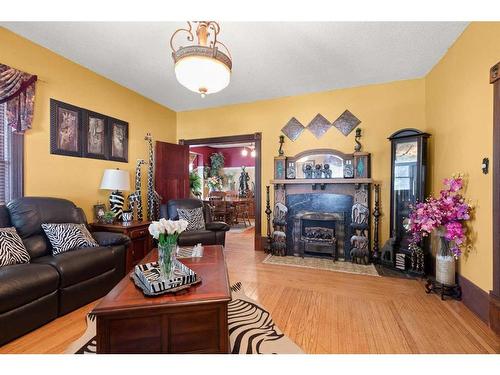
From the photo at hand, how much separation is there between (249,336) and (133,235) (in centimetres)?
216

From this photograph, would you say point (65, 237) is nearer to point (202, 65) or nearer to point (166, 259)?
point (166, 259)

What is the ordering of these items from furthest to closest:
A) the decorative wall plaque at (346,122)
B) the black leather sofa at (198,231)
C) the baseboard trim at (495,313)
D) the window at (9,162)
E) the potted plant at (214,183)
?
the potted plant at (214,183) < the decorative wall plaque at (346,122) < the black leather sofa at (198,231) < the window at (9,162) < the baseboard trim at (495,313)

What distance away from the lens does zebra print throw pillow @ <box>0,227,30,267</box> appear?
6.76ft

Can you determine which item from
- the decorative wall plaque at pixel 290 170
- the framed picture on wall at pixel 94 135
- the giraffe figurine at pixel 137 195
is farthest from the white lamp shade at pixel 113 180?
the decorative wall plaque at pixel 290 170

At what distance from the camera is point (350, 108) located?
160 inches

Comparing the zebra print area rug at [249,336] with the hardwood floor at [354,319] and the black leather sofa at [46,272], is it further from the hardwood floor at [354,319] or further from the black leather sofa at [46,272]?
the black leather sofa at [46,272]

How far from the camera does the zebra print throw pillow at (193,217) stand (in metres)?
3.95

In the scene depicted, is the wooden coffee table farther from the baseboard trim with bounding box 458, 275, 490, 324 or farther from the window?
the baseboard trim with bounding box 458, 275, 490, 324

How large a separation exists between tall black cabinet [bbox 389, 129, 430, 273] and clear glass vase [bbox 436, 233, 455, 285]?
1.97 ft

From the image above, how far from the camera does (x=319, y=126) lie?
4262 millimetres

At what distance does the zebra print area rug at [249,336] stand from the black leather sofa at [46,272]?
348 mm

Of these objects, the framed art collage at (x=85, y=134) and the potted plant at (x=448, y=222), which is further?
the framed art collage at (x=85, y=134)

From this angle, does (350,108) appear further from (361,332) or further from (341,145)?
(361,332)

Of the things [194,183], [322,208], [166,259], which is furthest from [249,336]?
[194,183]
